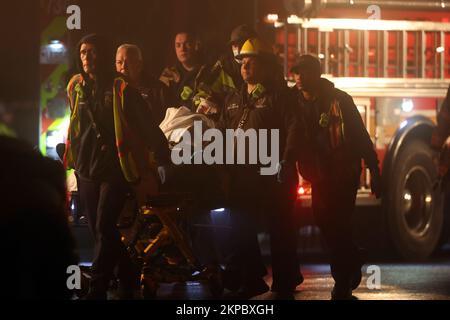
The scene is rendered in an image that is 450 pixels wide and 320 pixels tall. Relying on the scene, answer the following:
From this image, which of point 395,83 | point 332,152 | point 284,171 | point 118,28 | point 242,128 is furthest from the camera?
point 395,83

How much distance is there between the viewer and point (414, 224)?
12125 mm

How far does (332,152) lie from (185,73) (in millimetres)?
1167

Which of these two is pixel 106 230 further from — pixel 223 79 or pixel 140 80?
pixel 223 79

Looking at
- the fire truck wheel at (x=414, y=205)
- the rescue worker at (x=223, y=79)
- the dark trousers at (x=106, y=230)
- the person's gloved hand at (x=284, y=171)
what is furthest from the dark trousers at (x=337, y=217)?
the fire truck wheel at (x=414, y=205)

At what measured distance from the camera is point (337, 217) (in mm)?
9680

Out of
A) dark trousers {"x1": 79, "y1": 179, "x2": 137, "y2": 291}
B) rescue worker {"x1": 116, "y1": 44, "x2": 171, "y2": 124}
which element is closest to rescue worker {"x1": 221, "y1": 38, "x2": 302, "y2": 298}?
rescue worker {"x1": 116, "y1": 44, "x2": 171, "y2": 124}

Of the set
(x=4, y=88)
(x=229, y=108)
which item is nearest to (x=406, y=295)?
(x=229, y=108)

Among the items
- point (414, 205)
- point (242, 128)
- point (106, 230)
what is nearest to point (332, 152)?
point (242, 128)

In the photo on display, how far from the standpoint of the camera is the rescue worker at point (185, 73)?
395 inches

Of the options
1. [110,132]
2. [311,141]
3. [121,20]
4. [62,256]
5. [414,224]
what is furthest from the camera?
[414,224]

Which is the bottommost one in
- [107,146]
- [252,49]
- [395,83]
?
[107,146]

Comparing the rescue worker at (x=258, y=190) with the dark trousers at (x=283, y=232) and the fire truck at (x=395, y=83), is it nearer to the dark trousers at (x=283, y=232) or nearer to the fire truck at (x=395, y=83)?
the dark trousers at (x=283, y=232)

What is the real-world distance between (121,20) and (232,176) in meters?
2.04

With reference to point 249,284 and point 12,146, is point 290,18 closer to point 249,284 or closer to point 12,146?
point 249,284
